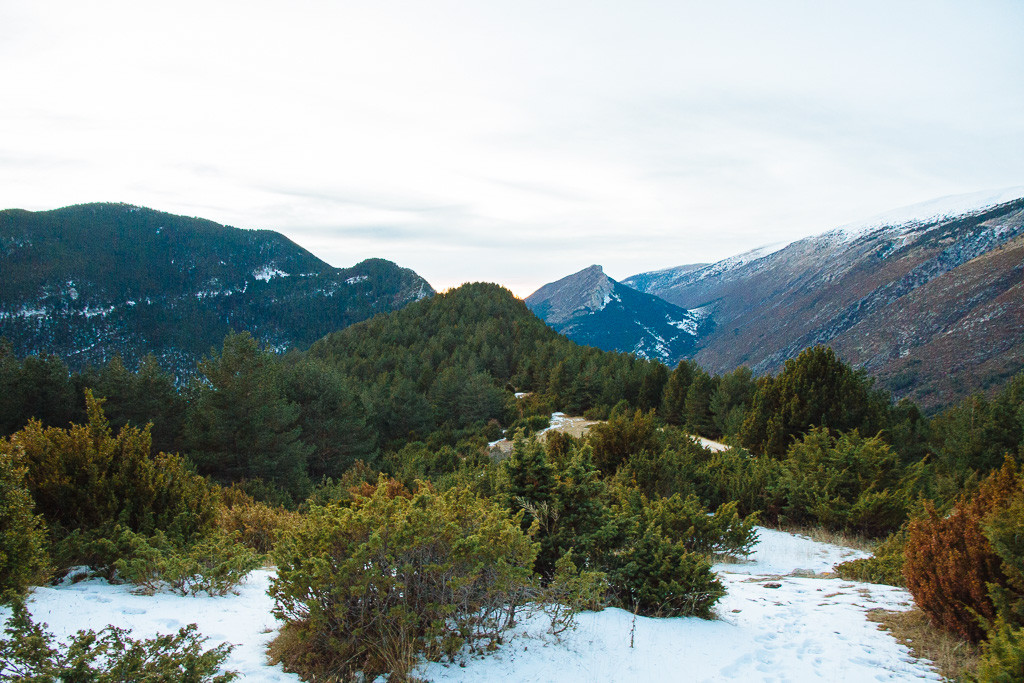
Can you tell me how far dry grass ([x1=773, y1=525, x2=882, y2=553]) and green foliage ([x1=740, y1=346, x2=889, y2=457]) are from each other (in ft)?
20.4

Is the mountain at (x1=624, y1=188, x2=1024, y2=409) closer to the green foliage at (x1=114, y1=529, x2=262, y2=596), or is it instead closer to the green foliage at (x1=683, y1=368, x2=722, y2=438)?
the green foliage at (x1=683, y1=368, x2=722, y2=438)

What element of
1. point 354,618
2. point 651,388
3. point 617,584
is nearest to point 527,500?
point 617,584

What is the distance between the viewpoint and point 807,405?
47.9 ft

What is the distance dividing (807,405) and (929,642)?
11575mm

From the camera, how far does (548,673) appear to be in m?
3.56

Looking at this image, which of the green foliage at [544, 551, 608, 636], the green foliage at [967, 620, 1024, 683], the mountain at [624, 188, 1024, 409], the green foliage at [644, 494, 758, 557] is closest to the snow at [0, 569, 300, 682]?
the green foliage at [544, 551, 608, 636]

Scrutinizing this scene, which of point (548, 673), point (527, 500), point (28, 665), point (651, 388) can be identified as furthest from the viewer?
point (651, 388)

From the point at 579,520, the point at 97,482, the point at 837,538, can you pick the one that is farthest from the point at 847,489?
the point at 97,482

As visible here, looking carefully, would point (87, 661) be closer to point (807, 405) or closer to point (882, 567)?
point (882, 567)

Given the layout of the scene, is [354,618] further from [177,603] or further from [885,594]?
[885,594]

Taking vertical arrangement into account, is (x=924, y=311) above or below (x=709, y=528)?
above

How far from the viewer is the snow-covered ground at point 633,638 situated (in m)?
3.62

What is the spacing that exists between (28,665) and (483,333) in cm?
4625

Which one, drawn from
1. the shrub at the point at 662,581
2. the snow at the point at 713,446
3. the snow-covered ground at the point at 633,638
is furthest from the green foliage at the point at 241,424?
the shrub at the point at 662,581
